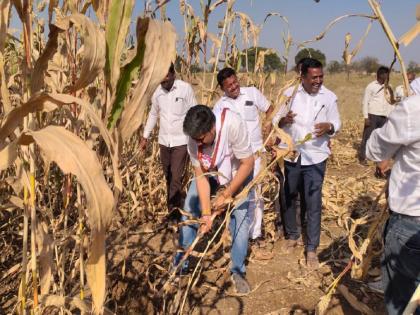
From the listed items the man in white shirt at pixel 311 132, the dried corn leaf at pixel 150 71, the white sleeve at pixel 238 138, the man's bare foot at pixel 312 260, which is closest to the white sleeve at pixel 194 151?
the white sleeve at pixel 238 138

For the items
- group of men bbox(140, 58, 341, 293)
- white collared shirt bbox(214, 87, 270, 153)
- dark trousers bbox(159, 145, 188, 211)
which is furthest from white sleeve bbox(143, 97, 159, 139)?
white collared shirt bbox(214, 87, 270, 153)

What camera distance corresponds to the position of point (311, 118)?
3154 millimetres

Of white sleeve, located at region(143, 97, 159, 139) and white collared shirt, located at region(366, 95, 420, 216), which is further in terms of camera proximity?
white sleeve, located at region(143, 97, 159, 139)

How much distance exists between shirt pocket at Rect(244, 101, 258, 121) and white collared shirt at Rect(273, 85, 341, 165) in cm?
35

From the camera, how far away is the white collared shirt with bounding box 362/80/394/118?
6.08 m

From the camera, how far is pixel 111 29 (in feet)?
3.89

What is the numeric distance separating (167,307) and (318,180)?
1407 millimetres

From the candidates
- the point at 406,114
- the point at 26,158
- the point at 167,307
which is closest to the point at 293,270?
the point at 167,307

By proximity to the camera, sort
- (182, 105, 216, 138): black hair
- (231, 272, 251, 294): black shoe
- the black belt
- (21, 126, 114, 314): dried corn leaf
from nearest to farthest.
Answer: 1. (21, 126, 114, 314): dried corn leaf
2. the black belt
3. (182, 105, 216, 138): black hair
4. (231, 272, 251, 294): black shoe

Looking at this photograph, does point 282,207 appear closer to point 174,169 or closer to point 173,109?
point 174,169

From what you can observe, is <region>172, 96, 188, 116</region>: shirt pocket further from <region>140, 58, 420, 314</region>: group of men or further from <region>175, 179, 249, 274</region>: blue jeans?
<region>175, 179, 249, 274</region>: blue jeans

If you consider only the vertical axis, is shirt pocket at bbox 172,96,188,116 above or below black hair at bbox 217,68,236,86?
below

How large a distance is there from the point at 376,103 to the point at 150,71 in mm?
5609

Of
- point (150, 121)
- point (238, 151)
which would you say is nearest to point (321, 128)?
point (238, 151)
